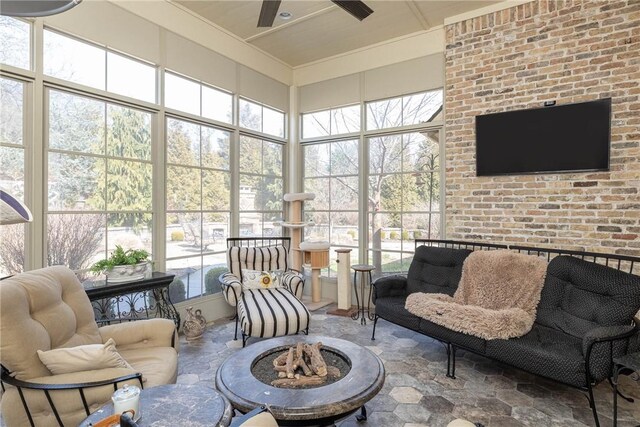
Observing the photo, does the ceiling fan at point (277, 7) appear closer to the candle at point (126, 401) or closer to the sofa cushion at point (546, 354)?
the candle at point (126, 401)

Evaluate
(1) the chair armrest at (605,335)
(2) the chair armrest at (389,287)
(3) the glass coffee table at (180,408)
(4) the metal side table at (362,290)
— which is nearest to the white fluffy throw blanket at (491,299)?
(2) the chair armrest at (389,287)

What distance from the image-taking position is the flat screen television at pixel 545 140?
3111mm

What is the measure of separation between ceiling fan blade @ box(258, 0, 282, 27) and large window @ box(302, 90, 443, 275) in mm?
2150

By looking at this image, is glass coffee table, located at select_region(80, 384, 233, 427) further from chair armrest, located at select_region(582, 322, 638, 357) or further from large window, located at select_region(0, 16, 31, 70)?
large window, located at select_region(0, 16, 31, 70)

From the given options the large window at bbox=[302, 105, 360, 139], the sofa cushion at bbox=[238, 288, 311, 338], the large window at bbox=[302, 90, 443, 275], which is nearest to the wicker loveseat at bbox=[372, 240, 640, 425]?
the sofa cushion at bbox=[238, 288, 311, 338]

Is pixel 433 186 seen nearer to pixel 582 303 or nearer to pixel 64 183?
pixel 582 303

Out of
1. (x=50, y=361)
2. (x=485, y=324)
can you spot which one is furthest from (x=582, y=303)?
(x=50, y=361)

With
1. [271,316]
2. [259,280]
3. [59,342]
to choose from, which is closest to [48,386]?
[59,342]

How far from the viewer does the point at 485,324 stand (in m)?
2.56

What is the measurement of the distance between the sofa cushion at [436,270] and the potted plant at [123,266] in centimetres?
260

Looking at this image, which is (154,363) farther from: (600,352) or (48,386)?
(600,352)

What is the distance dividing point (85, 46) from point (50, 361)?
2680mm

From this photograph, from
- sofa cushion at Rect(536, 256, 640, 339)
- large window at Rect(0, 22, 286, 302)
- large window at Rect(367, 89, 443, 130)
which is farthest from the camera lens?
large window at Rect(367, 89, 443, 130)

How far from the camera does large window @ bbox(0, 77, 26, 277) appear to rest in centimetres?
256
